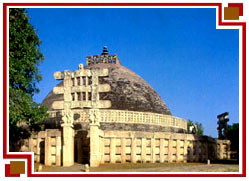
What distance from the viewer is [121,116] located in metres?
23.6

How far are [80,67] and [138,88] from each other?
1171 cm

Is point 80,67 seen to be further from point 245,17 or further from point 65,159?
point 245,17

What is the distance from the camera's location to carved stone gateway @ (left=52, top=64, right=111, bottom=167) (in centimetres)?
1748

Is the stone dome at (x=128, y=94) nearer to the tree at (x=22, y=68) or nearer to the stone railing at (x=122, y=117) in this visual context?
the stone railing at (x=122, y=117)

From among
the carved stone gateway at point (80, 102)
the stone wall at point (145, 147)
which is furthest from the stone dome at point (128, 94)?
the carved stone gateway at point (80, 102)

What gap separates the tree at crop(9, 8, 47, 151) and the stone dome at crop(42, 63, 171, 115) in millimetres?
10663

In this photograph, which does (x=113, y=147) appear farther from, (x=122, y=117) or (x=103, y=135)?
(x=122, y=117)

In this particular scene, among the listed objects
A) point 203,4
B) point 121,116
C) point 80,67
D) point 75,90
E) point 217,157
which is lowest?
point 217,157

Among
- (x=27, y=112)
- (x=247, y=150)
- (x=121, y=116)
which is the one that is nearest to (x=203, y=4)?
(x=247, y=150)

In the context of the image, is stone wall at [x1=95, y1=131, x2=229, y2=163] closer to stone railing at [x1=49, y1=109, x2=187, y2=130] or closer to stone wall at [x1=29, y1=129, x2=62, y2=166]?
stone wall at [x1=29, y1=129, x2=62, y2=166]

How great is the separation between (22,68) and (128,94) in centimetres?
1414

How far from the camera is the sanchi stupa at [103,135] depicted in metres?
18.0

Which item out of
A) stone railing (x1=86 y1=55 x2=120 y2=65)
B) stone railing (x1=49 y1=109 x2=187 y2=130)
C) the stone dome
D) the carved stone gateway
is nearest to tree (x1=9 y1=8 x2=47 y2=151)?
the carved stone gateway

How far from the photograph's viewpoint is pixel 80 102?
18328 mm
